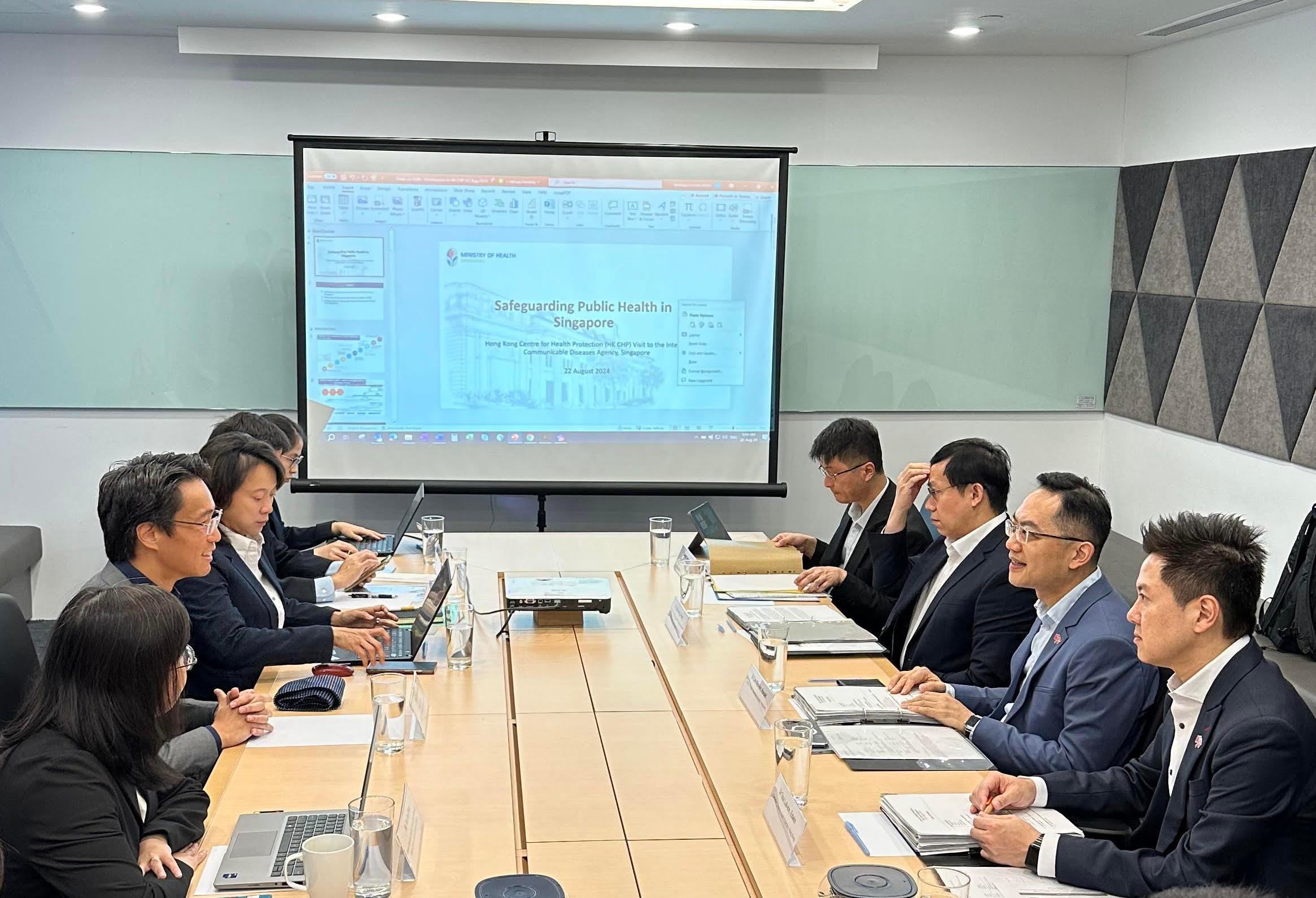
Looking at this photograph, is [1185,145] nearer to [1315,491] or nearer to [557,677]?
[1315,491]

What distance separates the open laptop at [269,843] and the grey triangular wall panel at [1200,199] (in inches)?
171

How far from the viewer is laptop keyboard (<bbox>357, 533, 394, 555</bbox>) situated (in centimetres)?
445

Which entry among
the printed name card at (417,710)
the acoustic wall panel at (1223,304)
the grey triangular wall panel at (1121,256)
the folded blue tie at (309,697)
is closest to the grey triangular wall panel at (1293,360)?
the acoustic wall panel at (1223,304)

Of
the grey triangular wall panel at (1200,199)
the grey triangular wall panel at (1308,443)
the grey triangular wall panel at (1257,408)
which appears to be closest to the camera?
the grey triangular wall panel at (1308,443)

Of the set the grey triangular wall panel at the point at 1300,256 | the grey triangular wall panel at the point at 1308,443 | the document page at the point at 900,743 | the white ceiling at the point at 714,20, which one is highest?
the white ceiling at the point at 714,20

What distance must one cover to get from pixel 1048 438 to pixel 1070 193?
1206mm

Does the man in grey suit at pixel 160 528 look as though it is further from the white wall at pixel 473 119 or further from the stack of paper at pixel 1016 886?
the white wall at pixel 473 119

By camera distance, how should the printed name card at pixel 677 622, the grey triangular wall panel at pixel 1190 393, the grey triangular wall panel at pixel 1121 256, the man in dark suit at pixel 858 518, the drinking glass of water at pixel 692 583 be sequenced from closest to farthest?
the printed name card at pixel 677 622
the drinking glass of water at pixel 692 583
the man in dark suit at pixel 858 518
the grey triangular wall panel at pixel 1190 393
the grey triangular wall panel at pixel 1121 256

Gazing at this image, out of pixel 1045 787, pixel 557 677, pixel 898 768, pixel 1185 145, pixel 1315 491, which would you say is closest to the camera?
pixel 1045 787

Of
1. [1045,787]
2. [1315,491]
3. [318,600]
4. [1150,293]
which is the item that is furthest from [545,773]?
[1150,293]

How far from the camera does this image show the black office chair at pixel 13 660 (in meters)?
2.69

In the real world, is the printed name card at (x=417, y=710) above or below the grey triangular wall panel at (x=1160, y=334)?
below

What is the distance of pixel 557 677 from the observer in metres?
3.04

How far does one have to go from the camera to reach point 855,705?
279cm
